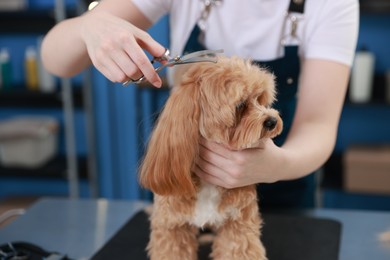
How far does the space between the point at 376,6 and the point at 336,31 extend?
1.44 m

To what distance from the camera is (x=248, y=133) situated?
91 cm

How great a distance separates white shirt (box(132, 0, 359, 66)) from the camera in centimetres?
125

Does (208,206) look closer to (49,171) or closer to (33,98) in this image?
(49,171)

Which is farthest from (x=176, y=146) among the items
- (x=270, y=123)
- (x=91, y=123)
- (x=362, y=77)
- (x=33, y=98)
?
(x=33, y=98)

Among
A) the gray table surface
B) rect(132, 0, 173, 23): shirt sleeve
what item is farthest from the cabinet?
rect(132, 0, 173, 23): shirt sleeve

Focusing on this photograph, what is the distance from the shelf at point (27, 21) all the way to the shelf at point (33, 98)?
14.6 inches

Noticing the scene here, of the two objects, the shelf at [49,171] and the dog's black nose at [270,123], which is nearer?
the dog's black nose at [270,123]

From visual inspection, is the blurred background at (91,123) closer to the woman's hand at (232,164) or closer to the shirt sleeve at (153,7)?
the shirt sleeve at (153,7)

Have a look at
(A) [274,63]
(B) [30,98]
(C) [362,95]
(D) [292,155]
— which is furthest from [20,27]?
(D) [292,155]

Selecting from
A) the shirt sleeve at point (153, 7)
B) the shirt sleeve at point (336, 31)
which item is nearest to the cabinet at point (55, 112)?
the shirt sleeve at point (153, 7)

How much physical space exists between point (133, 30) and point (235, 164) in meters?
0.32

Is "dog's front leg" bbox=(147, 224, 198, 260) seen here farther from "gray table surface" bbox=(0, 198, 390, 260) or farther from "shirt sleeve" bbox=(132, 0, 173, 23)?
"shirt sleeve" bbox=(132, 0, 173, 23)

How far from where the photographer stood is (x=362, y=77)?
2.61m

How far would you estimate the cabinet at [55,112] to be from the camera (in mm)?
2971
